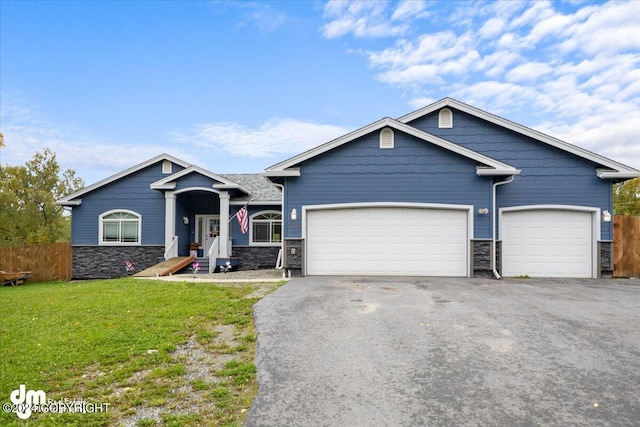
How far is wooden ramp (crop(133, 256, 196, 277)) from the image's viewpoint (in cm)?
1332

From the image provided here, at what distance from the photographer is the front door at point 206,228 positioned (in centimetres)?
1694

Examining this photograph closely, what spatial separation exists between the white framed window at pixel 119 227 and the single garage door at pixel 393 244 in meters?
9.07

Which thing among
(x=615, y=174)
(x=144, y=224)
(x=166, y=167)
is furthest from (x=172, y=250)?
(x=615, y=174)

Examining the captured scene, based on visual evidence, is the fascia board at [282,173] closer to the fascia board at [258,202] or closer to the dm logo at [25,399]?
the fascia board at [258,202]

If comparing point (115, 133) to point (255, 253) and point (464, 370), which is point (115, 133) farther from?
point (464, 370)

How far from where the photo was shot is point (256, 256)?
1612 cm

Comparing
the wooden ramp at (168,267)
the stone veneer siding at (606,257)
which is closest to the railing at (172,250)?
the wooden ramp at (168,267)

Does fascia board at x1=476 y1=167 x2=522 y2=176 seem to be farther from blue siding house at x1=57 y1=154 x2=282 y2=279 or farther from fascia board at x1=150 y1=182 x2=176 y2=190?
fascia board at x1=150 y1=182 x2=176 y2=190

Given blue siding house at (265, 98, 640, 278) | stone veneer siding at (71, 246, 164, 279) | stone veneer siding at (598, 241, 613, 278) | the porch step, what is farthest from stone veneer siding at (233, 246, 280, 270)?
stone veneer siding at (598, 241, 613, 278)

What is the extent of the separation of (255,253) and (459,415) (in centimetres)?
1373

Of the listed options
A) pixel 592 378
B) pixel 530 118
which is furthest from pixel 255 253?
pixel 530 118

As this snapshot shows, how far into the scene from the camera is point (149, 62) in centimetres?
1616

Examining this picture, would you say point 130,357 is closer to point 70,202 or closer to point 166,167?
point 166,167

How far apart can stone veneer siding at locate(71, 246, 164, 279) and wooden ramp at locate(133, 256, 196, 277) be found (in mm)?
1294
